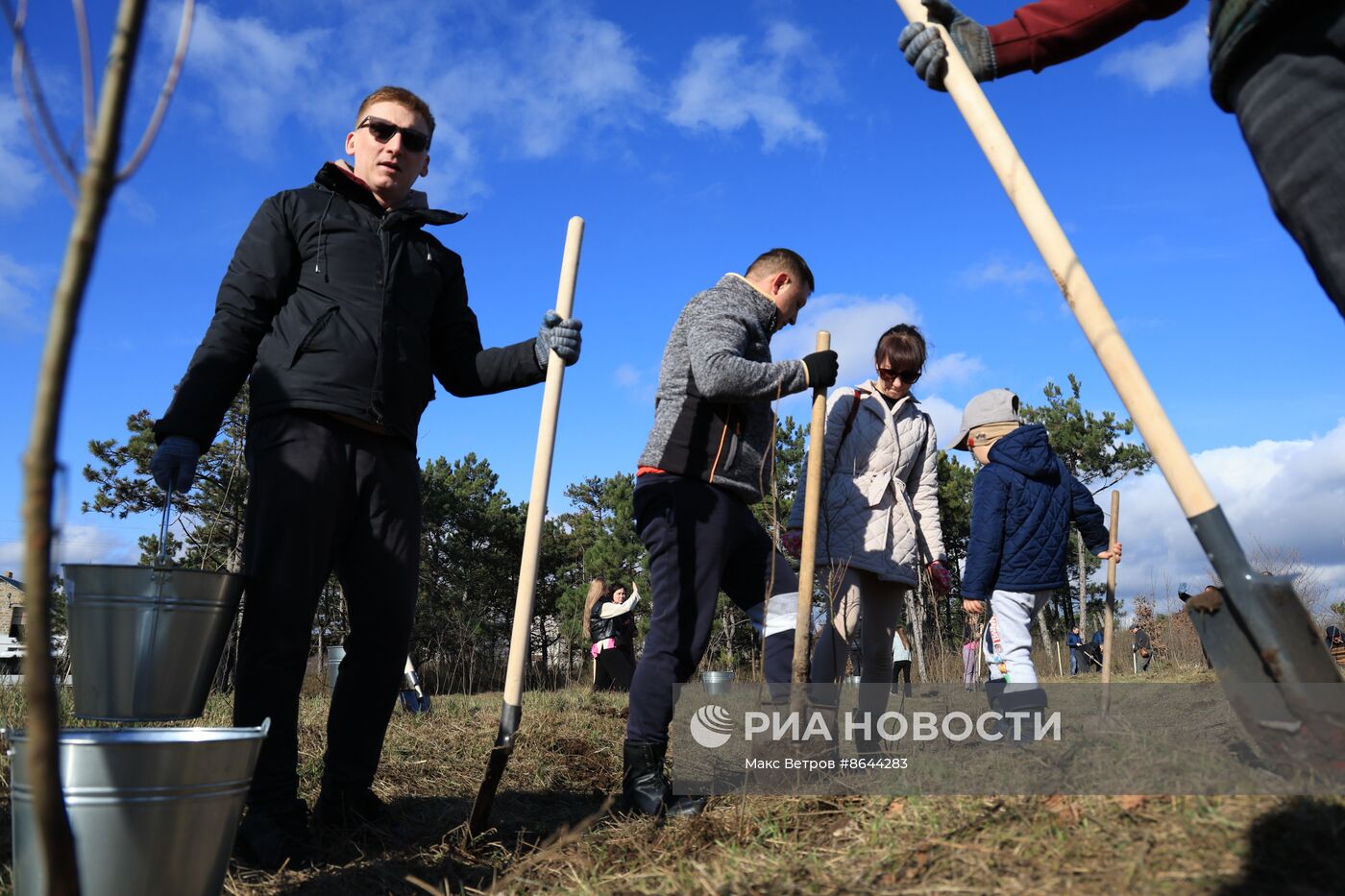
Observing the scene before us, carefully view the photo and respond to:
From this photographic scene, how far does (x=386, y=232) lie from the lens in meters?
2.98

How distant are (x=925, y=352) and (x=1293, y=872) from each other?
2.86 m

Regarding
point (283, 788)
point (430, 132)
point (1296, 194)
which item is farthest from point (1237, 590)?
point (430, 132)

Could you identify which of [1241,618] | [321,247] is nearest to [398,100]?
[321,247]

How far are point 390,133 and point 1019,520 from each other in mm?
3269

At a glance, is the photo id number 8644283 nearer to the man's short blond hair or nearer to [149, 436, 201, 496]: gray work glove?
[149, 436, 201, 496]: gray work glove

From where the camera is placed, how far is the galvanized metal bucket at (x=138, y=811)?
1.70 metres

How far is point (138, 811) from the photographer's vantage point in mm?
1744

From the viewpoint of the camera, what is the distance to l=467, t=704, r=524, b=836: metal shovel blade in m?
2.66

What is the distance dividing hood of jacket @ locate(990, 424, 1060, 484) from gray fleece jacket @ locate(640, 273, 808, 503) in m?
1.74

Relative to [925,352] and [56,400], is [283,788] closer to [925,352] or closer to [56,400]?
[56,400]

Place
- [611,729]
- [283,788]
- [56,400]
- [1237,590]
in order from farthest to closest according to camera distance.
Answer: [611,729]
[283,788]
[1237,590]
[56,400]

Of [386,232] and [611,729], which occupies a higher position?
[386,232]

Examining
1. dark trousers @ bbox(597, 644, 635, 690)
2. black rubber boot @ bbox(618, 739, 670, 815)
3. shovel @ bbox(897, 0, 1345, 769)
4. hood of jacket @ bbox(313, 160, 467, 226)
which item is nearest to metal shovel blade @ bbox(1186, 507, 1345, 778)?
shovel @ bbox(897, 0, 1345, 769)

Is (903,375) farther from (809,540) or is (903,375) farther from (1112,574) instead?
(1112,574)
